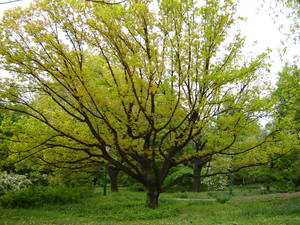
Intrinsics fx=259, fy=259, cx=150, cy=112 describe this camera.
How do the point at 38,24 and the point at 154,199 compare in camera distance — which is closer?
the point at 38,24

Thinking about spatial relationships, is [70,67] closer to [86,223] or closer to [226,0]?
[86,223]

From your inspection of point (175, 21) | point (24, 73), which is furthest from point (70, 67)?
point (175, 21)

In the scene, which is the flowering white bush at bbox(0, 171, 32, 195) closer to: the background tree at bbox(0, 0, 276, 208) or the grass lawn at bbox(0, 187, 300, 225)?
the grass lawn at bbox(0, 187, 300, 225)

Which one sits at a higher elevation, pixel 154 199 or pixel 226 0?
pixel 226 0

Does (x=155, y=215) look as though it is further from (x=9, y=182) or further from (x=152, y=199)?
(x=9, y=182)

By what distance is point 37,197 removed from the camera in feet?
44.0

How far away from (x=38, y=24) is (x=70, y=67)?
6.28 ft

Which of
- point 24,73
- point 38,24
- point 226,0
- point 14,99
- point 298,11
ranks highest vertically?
point 226,0

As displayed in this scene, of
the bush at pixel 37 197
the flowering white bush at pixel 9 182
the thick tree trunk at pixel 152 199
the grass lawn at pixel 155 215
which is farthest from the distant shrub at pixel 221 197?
the flowering white bush at pixel 9 182

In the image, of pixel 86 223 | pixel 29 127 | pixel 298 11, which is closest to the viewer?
pixel 298 11

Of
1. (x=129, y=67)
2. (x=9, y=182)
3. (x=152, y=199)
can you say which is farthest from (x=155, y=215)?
(x=9, y=182)

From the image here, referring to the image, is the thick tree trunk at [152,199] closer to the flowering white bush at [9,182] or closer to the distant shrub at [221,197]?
the distant shrub at [221,197]

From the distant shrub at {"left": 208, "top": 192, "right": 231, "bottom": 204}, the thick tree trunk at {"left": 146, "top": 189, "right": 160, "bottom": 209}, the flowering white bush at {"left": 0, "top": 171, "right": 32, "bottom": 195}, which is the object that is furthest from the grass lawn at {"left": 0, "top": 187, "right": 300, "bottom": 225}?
the flowering white bush at {"left": 0, "top": 171, "right": 32, "bottom": 195}

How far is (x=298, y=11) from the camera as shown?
24.3 ft
